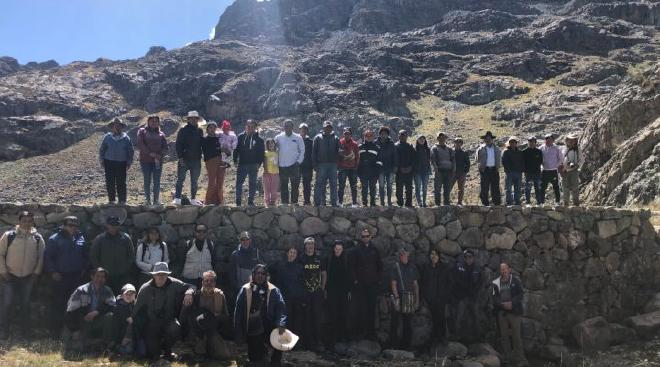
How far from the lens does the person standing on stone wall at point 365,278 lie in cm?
927

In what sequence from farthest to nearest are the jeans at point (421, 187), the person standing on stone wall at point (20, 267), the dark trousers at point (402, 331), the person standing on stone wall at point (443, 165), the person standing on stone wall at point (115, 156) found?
1. the person standing on stone wall at point (443, 165)
2. the jeans at point (421, 187)
3. the person standing on stone wall at point (115, 156)
4. the dark trousers at point (402, 331)
5. the person standing on stone wall at point (20, 267)

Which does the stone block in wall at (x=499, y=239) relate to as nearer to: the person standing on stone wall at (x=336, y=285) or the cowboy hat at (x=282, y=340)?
the person standing on stone wall at (x=336, y=285)

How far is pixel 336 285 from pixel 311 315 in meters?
0.69

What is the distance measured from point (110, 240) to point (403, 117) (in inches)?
1721

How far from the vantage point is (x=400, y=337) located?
963cm

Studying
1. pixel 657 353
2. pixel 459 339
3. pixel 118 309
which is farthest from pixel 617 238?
pixel 118 309

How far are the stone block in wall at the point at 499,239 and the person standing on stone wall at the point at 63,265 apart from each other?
7.82 m

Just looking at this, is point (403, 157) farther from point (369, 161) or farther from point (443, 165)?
point (443, 165)

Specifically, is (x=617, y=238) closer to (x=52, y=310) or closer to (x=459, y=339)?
(x=459, y=339)

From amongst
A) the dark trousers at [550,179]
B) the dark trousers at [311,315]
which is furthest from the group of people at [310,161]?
the dark trousers at [311,315]

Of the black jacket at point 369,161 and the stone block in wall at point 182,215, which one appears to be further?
the black jacket at point 369,161

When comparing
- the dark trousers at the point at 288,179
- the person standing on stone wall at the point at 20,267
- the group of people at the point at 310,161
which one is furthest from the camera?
the dark trousers at the point at 288,179

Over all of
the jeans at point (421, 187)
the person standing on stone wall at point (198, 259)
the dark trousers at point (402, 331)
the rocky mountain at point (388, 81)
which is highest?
the rocky mountain at point (388, 81)

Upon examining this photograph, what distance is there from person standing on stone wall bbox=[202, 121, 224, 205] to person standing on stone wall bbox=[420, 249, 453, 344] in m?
4.69
